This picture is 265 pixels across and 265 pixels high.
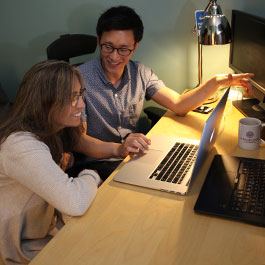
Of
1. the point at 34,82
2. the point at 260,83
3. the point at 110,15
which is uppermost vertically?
the point at 110,15

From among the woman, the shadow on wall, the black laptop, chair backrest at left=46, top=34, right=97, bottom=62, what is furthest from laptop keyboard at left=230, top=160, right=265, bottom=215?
the shadow on wall

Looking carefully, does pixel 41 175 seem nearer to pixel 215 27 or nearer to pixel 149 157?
pixel 149 157

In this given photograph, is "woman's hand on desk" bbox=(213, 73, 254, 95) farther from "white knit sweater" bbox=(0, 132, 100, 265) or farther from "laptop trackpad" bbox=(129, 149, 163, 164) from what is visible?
→ "white knit sweater" bbox=(0, 132, 100, 265)

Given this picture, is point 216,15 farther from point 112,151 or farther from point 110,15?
point 112,151

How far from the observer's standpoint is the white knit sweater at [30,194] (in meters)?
1.07

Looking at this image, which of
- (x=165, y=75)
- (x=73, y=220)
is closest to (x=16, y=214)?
(x=73, y=220)

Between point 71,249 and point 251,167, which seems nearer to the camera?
point 71,249

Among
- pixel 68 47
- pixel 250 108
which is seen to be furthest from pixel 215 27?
pixel 68 47

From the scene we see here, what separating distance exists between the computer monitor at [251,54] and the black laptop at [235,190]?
46 cm

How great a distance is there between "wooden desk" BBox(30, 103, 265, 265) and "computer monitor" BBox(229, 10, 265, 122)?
27.5 inches

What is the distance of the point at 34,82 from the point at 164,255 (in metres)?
0.69

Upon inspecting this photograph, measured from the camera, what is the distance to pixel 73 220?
1.06 m

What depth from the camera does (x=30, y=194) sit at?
120 cm

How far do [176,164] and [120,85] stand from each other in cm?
67
